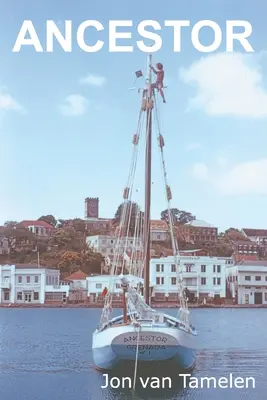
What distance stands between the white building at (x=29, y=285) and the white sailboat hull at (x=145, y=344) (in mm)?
9506

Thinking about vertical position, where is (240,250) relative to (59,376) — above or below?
above

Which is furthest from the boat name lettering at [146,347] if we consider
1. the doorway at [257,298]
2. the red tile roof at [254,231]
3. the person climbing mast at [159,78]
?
the doorway at [257,298]

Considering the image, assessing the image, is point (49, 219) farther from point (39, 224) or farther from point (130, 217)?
point (130, 217)

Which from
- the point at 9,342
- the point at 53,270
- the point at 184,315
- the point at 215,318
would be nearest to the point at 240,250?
the point at 215,318

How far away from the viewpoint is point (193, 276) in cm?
1758

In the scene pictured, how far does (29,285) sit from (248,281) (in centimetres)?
485

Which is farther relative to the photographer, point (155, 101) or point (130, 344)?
point (155, 101)

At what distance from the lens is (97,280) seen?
16359mm

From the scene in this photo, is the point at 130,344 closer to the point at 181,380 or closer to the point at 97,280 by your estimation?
the point at 181,380

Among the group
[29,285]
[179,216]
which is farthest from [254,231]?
[29,285]

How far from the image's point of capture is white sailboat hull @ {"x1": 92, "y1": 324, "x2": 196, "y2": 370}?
5855 millimetres

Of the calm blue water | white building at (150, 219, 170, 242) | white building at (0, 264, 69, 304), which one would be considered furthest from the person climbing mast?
white building at (0, 264, 69, 304)

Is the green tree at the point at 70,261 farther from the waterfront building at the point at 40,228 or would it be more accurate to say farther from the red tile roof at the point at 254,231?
the red tile roof at the point at 254,231

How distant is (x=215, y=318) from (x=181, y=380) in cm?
871
